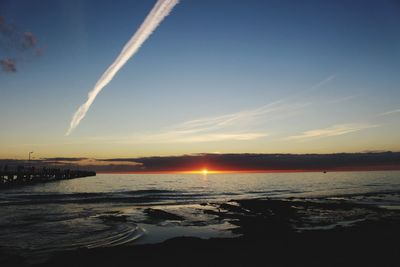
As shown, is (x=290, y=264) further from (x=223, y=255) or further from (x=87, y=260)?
(x=87, y=260)

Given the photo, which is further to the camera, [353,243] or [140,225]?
[140,225]

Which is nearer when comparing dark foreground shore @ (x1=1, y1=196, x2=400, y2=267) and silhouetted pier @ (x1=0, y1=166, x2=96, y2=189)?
dark foreground shore @ (x1=1, y1=196, x2=400, y2=267)

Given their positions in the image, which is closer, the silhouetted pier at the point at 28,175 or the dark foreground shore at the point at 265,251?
the dark foreground shore at the point at 265,251

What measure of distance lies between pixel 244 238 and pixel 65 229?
1155 cm

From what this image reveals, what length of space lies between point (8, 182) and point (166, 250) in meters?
67.6

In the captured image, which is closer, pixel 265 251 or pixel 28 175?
pixel 265 251

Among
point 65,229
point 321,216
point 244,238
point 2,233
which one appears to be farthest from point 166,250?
point 321,216

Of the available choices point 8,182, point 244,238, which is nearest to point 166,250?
point 244,238

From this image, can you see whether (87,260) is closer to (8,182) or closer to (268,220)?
(268,220)

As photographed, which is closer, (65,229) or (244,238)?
(244,238)

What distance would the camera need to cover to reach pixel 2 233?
19.1 m

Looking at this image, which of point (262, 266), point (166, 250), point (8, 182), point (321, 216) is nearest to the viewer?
point (262, 266)

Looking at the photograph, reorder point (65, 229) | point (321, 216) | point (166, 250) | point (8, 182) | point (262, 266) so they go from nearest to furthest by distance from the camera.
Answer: point (262, 266) < point (166, 250) < point (65, 229) < point (321, 216) < point (8, 182)

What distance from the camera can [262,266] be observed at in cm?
1148
